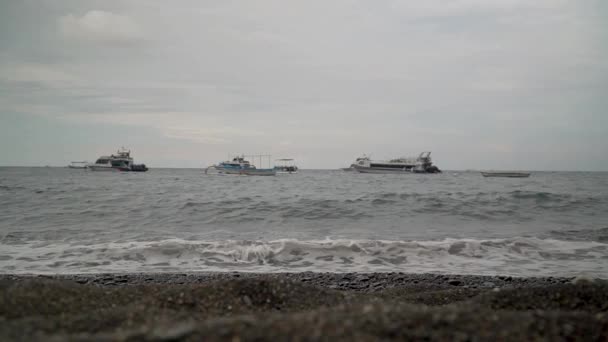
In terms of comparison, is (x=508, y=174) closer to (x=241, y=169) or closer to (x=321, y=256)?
(x=241, y=169)

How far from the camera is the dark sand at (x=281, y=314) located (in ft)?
6.42

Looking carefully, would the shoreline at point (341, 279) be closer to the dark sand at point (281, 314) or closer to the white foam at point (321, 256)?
the white foam at point (321, 256)

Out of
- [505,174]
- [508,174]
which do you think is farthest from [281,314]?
[505,174]

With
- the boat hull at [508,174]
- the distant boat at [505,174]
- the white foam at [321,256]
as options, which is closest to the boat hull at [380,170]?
the distant boat at [505,174]

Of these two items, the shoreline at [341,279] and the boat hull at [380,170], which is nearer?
the shoreline at [341,279]

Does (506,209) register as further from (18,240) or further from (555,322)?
(18,240)

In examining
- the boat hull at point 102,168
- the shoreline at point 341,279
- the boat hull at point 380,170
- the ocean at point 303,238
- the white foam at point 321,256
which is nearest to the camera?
the shoreline at point 341,279

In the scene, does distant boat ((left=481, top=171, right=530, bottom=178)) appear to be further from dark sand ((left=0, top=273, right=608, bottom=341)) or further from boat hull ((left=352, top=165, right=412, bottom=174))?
dark sand ((left=0, top=273, right=608, bottom=341))

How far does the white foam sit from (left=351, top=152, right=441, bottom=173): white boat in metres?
76.8

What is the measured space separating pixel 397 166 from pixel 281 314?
88491 millimetres

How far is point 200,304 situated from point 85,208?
54.6 feet

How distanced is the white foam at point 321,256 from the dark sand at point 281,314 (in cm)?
348

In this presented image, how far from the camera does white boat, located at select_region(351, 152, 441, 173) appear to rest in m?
86.1

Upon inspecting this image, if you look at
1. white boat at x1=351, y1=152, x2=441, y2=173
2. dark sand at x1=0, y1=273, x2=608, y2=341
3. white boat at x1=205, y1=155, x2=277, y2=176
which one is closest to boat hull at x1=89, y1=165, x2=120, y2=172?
white boat at x1=205, y1=155, x2=277, y2=176
